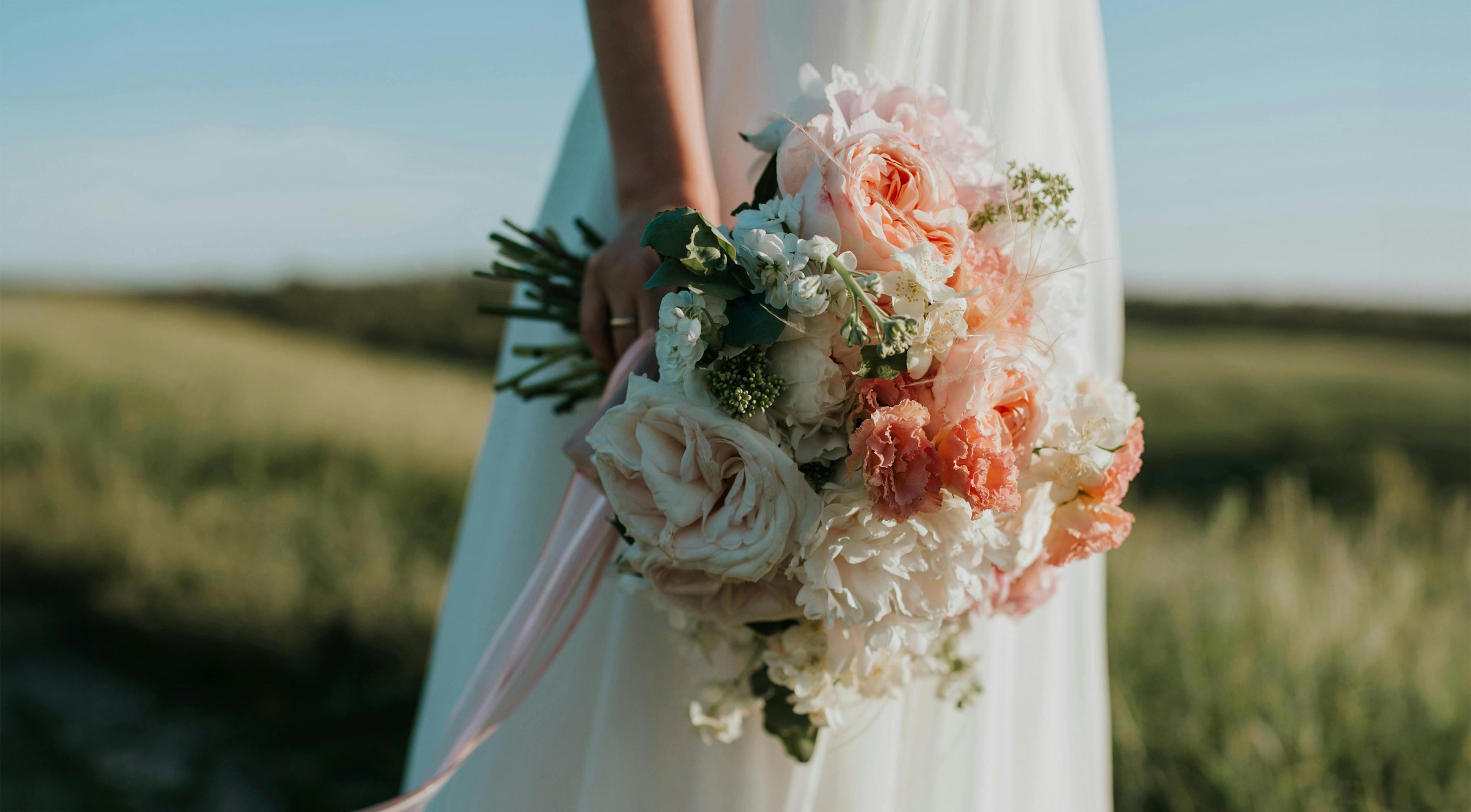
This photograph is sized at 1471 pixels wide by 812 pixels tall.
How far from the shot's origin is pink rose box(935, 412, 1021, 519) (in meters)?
0.78

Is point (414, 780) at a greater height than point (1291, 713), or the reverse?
point (1291, 713)

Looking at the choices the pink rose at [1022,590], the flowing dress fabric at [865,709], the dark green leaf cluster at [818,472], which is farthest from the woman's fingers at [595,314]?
the pink rose at [1022,590]

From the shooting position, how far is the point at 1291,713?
2.42 metres

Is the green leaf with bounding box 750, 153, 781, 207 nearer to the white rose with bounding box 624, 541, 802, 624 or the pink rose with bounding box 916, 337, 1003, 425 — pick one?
the pink rose with bounding box 916, 337, 1003, 425

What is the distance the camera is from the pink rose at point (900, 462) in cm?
79

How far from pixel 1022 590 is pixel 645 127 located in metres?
0.73

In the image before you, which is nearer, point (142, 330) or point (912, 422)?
point (912, 422)

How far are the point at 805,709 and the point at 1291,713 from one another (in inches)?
83.3

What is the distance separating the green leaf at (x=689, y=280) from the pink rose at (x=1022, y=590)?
0.50 meters

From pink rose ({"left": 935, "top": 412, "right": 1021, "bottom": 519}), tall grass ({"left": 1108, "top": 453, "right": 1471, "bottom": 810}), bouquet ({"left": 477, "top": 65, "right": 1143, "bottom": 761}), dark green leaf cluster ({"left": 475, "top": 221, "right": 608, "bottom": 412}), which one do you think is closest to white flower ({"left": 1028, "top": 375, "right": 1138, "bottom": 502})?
bouquet ({"left": 477, "top": 65, "right": 1143, "bottom": 761})

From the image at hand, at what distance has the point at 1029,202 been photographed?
3.01ft

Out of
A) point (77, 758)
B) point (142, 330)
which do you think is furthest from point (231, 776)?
point (142, 330)

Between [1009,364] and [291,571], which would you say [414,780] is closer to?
[1009,364]

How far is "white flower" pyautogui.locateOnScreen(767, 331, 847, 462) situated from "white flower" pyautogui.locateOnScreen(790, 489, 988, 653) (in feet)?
0.16
